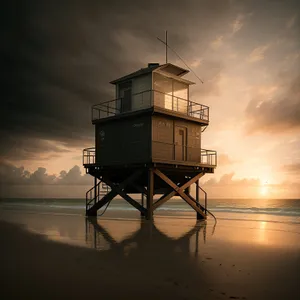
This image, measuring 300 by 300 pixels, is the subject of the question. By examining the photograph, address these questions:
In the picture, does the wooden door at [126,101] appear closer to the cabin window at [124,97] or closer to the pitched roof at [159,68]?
the cabin window at [124,97]

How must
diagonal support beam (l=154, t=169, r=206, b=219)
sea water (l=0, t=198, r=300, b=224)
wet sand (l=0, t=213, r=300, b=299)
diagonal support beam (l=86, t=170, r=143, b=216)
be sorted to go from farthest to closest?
sea water (l=0, t=198, r=300, b=224) → diagonal support beam (l=154, t=169, r=206, b=219) → diagonal support beam (l=86, t=170, r=143, b=216) → wet sand (l=0, t=213, r=300, b=299)

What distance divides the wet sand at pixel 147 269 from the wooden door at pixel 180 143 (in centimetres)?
961

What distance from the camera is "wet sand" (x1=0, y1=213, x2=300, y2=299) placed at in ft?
21.1

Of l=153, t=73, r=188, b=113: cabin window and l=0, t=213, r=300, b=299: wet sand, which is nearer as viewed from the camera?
l=0, t=213, r=300, b=299: wet sand

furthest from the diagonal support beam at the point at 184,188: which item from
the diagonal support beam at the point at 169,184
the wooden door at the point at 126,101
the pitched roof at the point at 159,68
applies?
the pitched roof at the point at 159,68

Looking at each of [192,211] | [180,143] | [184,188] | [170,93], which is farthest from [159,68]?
[192,211]

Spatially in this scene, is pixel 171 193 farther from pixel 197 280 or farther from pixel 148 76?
pixel 197 280

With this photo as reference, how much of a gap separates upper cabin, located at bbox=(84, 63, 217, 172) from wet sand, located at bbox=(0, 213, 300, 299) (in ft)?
29.5

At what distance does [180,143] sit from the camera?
22641 millimetres

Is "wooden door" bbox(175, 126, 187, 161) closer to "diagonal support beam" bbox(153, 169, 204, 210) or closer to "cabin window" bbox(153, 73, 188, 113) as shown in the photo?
"cabin window" bbox(153, 73, 188, 113)

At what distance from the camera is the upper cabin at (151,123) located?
2119 centimetres

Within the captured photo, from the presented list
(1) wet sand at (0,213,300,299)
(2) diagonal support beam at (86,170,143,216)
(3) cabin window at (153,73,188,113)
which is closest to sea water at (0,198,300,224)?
(2) diagonal support beam at (86,170,143,216)

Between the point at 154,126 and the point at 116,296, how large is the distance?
15403 mm

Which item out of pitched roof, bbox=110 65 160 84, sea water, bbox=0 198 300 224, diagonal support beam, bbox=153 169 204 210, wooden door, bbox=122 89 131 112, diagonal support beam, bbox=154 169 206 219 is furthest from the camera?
sea water, bbox=0 198 300 224
